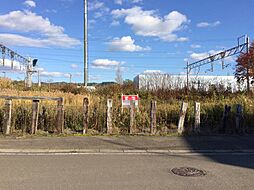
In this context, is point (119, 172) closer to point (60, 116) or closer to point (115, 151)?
point (115, 151)

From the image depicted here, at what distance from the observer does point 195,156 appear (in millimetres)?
8125

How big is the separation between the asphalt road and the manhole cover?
131 millimetres

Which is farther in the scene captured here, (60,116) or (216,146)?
(60,116)

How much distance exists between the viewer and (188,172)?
20.9ft

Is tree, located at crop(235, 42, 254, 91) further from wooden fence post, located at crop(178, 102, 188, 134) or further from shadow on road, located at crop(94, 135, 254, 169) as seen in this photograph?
shadow on road, located at crop(94, 135, 254, 169)

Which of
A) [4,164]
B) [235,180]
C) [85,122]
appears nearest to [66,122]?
[85,122]

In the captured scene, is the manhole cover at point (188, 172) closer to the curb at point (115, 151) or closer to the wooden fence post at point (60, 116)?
the curb at point (115, 151)

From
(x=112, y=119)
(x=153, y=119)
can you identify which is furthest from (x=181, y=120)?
(x=112, y=119)

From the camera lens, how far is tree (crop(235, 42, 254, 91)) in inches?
1328

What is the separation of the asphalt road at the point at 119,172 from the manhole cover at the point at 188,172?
0.13 meters

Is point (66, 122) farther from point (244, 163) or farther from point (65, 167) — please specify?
point (244, 163)

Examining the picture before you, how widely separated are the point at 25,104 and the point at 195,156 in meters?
7.18

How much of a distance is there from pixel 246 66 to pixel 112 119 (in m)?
26.8

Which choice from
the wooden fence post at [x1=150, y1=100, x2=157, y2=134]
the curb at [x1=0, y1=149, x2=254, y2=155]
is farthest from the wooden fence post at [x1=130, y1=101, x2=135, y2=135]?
the curb at [x1=0, y1=149, x2=254, y2=155]
